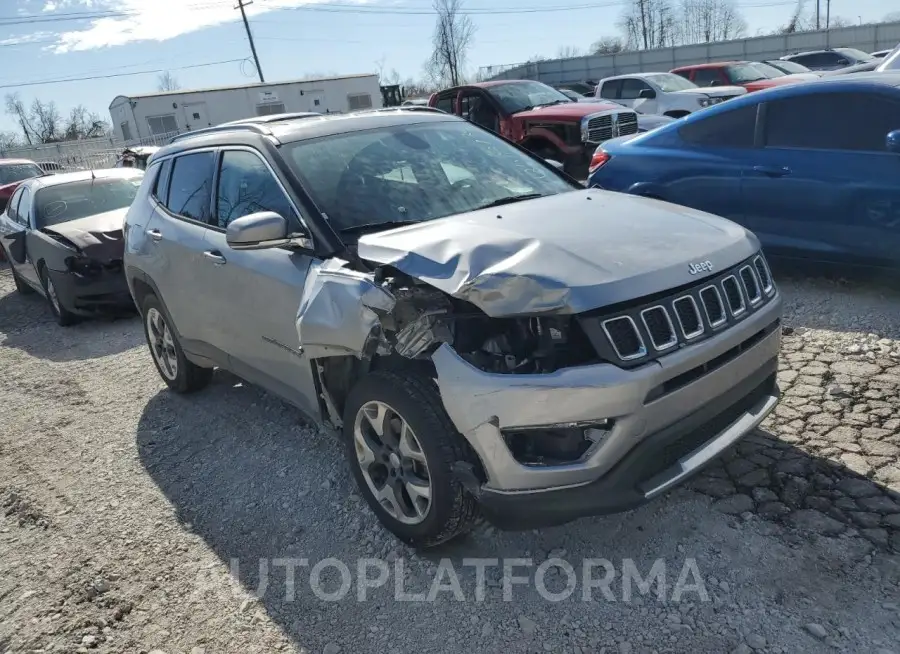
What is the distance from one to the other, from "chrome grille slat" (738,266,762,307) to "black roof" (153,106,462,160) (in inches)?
82.2

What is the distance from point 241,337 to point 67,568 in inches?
55.3

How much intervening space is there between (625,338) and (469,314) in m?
0.60

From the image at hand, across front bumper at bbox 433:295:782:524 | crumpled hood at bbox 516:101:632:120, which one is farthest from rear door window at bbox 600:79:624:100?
front bumper at bbox 433:295:782:524

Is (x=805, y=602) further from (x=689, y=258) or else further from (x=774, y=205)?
(x=774, y=205)

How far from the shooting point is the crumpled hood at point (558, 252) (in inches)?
102

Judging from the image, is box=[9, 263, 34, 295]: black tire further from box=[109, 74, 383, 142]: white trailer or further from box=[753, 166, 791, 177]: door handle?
box=[109, 74, 383, 142]: white trailer

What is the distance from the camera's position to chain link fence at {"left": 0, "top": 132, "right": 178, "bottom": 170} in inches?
1173

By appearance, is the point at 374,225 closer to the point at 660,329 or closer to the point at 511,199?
the point at 511,199

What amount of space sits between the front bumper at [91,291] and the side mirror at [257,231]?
16.4ft

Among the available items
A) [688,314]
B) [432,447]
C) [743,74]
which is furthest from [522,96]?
[432,447]

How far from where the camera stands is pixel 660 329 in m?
2.63

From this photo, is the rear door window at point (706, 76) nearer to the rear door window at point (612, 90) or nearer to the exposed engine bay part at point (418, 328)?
the rear door window at point (612, 90)

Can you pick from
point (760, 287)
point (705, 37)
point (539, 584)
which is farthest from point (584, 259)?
point (705, 37)

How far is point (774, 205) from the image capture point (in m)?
5.62
